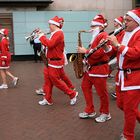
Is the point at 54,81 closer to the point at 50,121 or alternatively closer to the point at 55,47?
the point at 55,47

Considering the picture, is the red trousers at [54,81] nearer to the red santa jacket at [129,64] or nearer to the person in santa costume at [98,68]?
the person in santa costume at [98,68]

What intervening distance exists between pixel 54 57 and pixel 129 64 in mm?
2755

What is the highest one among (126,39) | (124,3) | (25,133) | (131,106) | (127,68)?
(124,3)

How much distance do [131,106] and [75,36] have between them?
48.9 ft

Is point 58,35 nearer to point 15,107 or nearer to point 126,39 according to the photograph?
point 15,107

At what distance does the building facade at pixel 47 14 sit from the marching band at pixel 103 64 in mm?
9213

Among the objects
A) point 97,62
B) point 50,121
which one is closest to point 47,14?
point 50,121

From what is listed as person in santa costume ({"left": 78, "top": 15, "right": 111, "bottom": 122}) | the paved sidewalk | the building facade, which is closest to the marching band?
person in santa costume ({"left": 78, "top": 15, "right": 111, "bottom": 122})

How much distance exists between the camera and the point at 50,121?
6496 millimetres

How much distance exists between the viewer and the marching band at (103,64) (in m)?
4.86

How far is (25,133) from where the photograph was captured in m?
5.82

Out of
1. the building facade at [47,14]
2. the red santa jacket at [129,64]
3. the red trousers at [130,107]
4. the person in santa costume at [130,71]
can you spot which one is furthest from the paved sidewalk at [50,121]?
the building facade at [47,14]

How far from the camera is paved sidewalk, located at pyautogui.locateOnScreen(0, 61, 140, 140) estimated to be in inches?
225

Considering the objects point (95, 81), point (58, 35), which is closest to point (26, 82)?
point (58, 35)
